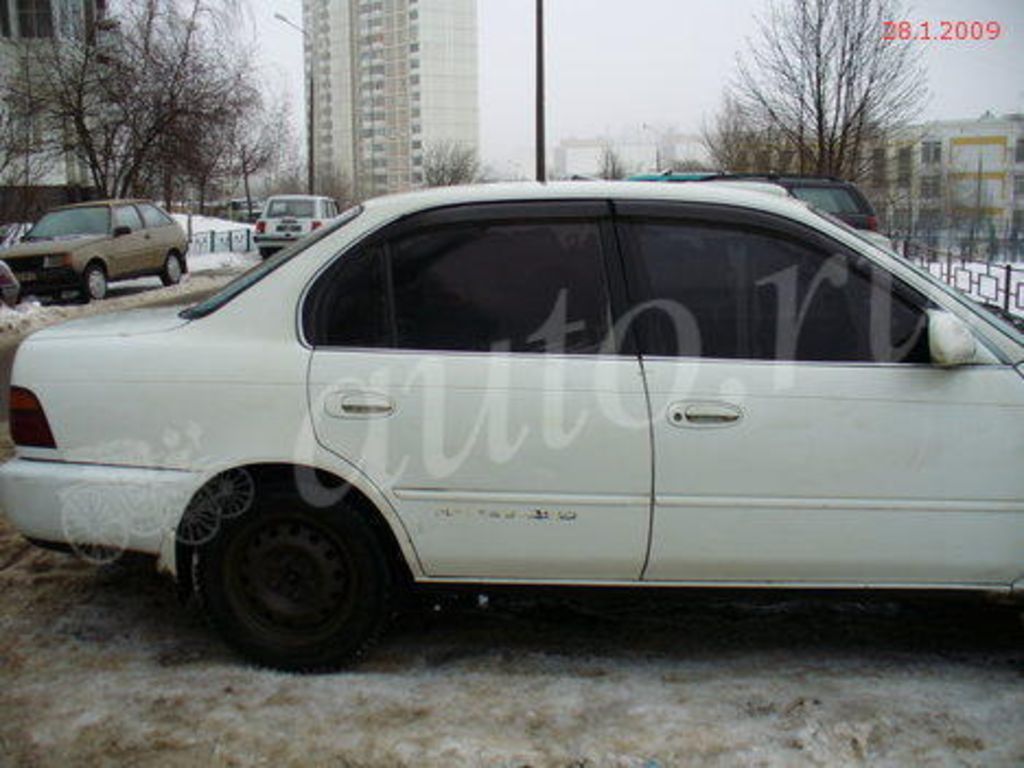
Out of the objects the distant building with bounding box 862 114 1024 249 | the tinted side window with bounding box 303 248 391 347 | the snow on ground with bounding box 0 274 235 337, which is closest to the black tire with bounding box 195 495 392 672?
the tinted side window with bounding box 303 248 391 347

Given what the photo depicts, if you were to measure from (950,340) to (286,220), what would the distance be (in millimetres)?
24574

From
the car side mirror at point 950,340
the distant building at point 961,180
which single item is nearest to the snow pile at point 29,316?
the car side mirror at point 950,340

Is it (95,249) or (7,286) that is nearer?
(7,286)

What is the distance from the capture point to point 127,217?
1791cm

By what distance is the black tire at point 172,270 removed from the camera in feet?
63.9

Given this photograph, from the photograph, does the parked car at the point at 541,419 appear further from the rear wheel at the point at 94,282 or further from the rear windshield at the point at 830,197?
the rear wheel at the point at 94,282

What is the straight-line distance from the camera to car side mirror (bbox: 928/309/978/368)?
9.93ft

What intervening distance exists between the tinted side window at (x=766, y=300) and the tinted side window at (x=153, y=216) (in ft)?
56.6

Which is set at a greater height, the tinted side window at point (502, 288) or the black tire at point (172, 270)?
the tinted side window at point (502, 288)

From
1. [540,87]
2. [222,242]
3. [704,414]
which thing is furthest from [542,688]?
[222,242]

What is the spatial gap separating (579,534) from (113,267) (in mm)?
15801

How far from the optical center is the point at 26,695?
3.21 m

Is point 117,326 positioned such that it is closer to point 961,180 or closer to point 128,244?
point 128,244

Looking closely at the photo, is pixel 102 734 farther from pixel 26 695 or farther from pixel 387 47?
pixel 387 47
